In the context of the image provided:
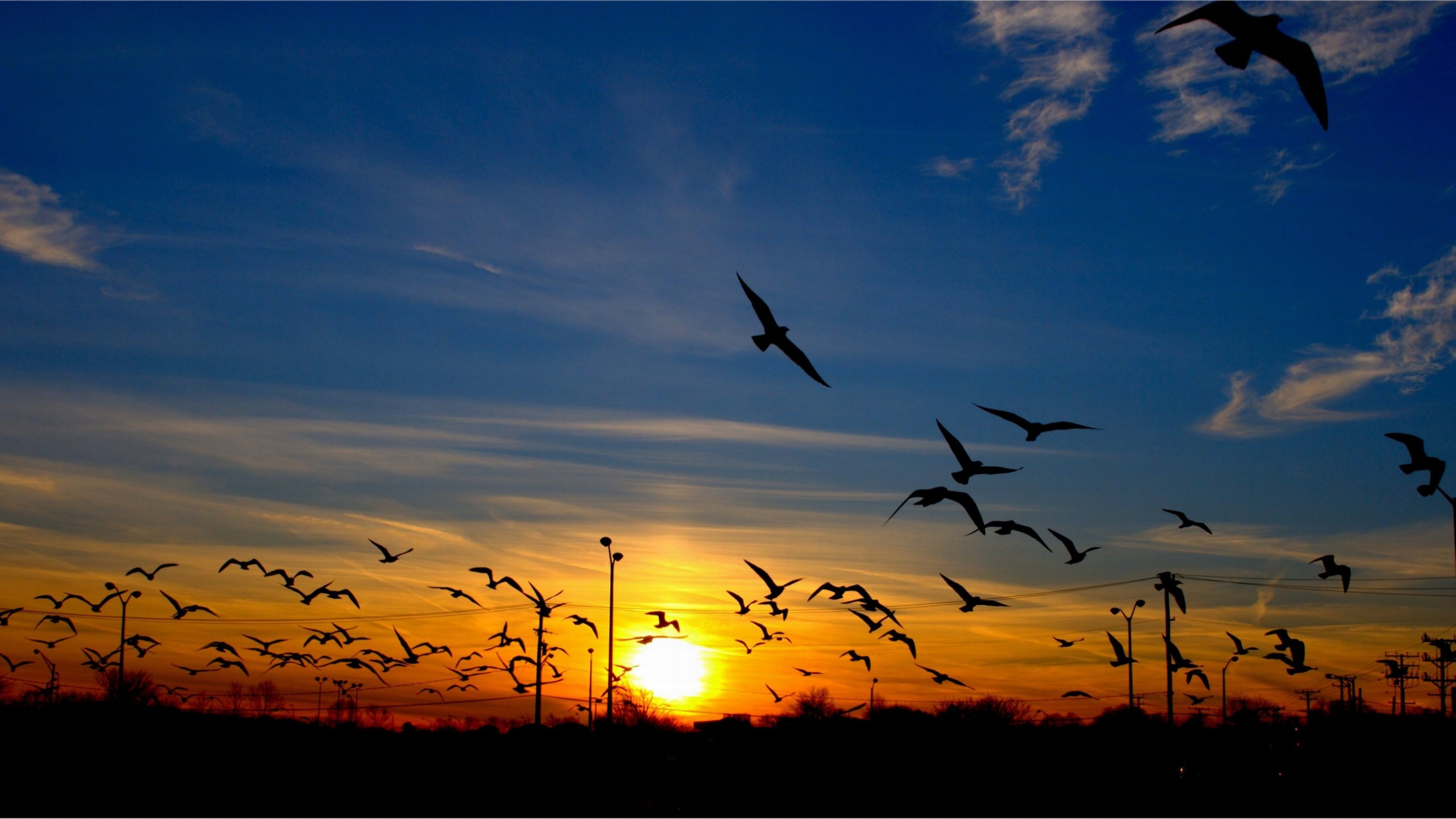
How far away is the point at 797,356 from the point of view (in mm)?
10258

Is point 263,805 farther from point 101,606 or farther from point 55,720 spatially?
point 55,720

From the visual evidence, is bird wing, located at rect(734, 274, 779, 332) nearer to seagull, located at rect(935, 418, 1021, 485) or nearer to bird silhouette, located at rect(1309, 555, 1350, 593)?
seagull, located at rect(935, 418, 1021, 485)

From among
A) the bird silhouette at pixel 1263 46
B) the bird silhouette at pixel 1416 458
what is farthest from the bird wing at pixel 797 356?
the bird silhouette at pixel 1416 458

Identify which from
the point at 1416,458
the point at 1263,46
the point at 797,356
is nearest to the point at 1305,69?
the point at 1263,46

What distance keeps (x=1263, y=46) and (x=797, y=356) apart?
16.1ft

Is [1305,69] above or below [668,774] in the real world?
above

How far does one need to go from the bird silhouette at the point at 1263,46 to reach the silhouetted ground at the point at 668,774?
99.9 ft

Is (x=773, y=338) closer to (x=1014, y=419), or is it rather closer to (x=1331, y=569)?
(x=1014, y=419)

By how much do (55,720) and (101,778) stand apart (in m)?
30.0

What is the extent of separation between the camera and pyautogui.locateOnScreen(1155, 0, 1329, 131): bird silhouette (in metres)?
6.20

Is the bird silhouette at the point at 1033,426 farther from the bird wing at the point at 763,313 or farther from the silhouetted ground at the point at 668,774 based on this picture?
the silhouetted ground at the point at 668,774

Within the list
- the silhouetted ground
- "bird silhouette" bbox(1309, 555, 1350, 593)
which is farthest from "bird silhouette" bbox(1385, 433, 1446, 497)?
the silhouetted ground

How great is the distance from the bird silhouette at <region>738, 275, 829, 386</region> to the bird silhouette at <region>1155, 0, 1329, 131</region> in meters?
4.37

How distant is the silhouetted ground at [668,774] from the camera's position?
34.3 meters
